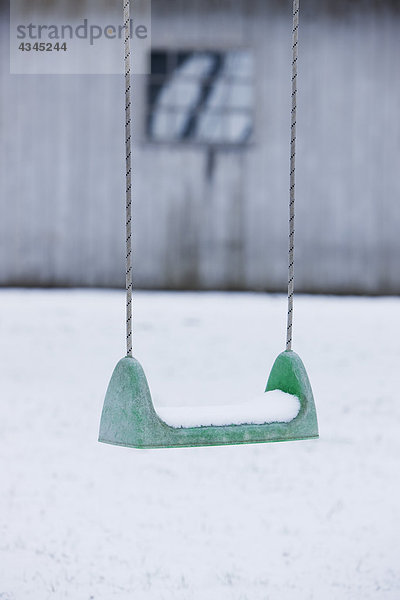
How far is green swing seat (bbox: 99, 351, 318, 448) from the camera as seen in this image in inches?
97.4

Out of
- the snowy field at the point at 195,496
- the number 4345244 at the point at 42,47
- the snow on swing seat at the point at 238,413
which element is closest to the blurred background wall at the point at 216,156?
the number 4345244 at the point at 42,47

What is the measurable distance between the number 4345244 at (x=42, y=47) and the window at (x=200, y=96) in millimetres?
1011

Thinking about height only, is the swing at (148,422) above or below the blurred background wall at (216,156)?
below

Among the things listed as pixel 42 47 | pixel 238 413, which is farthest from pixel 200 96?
pixel 238 413

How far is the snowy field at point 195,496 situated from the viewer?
4.18m

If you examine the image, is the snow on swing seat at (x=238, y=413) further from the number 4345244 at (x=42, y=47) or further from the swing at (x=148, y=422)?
the number 4345244 at (x=42, y=47)

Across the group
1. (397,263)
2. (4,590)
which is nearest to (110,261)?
(397,263)

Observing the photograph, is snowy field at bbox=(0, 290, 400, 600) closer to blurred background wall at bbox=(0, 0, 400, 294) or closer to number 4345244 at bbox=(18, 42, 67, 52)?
blurred background wall at bbox=(0, 0, 400, 294)

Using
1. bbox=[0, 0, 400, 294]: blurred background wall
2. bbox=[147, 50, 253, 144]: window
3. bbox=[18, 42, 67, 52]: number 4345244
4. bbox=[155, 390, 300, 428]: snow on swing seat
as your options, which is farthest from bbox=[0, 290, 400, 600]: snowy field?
bbox=[18, 42, 67, 52]: number 4345244

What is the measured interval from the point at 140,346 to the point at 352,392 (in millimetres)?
1983

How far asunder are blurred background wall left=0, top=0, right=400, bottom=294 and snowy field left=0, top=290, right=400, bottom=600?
2512 millimetres

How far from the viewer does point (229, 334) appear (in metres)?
7.75

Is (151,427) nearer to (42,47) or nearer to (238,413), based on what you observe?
(238,413)

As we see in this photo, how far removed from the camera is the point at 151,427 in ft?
8.09
